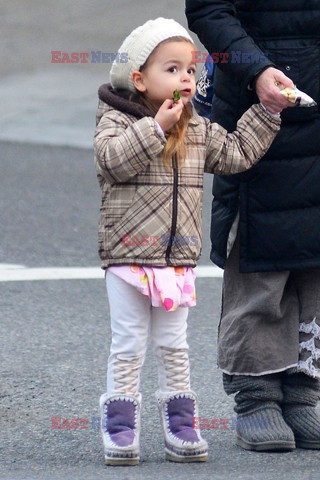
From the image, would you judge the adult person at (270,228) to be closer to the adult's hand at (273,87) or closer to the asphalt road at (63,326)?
the adult's hand at (273,87)

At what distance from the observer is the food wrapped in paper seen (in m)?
3.54

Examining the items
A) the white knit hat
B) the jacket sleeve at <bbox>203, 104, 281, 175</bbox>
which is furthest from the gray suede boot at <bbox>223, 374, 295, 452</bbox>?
the white knit hat

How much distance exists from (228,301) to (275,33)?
0.86 meters

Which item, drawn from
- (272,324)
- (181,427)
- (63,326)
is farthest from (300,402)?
(63,326)

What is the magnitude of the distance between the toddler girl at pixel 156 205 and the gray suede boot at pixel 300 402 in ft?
1.29

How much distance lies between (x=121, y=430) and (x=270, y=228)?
2.52ft

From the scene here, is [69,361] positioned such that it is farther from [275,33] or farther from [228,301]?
[275,33]

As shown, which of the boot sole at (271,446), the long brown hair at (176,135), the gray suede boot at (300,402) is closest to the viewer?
the long brown hair at (176,135)

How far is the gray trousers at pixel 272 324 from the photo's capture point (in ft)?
12.7

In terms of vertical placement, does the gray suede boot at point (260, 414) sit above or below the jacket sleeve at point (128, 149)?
below

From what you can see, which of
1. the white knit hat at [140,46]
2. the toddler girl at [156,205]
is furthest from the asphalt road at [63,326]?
the white knit hat at [140,46]

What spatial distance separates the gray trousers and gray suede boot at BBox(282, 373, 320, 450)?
0.20 feet

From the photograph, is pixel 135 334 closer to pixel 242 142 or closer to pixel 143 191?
pixel 143 191

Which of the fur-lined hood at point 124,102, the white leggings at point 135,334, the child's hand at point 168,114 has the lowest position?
the white leggings at point 135,334
